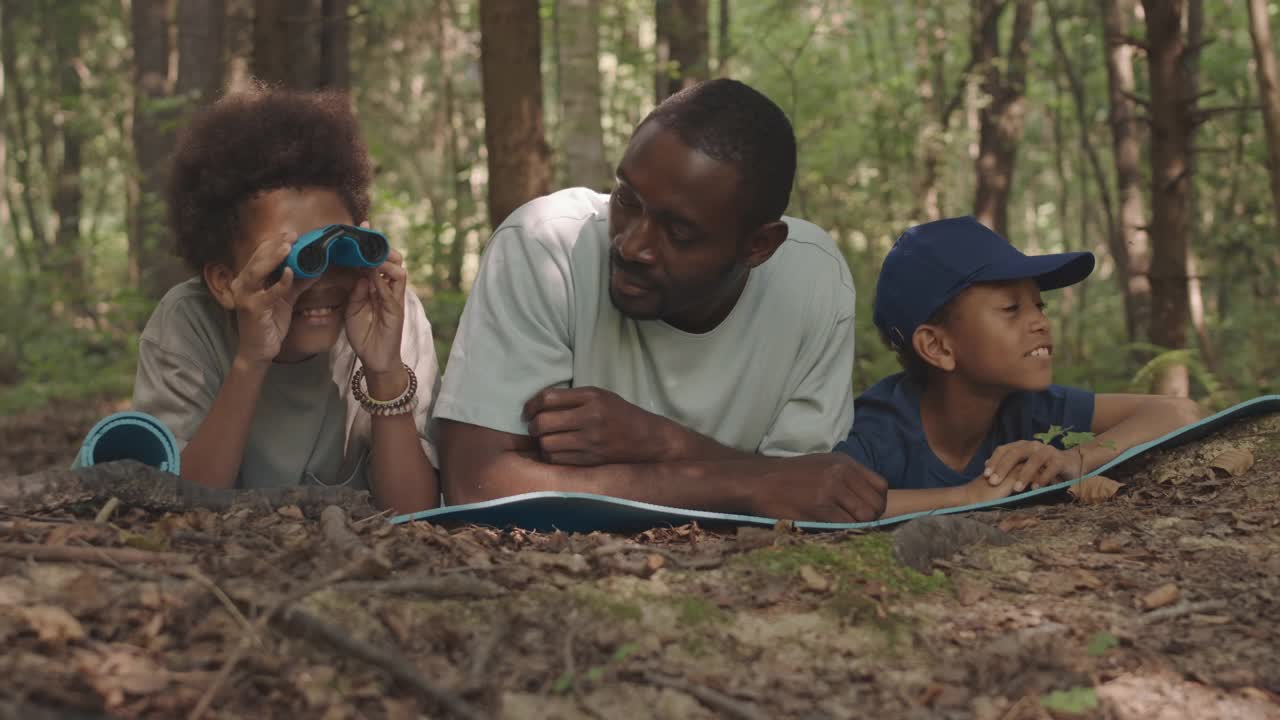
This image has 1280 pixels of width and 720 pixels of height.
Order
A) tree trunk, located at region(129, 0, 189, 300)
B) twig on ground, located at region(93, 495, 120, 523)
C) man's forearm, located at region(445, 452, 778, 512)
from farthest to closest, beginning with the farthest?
tree trunk, located at region(129, 0, 189, 300) → man's forearm, located at region(445, 452, 778, 512) → twig on ground, located at region(93, 495, 120, 523)

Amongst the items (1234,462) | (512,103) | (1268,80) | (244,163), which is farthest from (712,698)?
(1268,80)

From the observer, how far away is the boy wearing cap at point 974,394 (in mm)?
3699

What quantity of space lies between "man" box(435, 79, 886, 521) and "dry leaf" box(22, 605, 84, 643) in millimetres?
1316

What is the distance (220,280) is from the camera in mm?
3543

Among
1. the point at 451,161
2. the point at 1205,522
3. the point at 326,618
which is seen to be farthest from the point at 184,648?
the point at 451,161

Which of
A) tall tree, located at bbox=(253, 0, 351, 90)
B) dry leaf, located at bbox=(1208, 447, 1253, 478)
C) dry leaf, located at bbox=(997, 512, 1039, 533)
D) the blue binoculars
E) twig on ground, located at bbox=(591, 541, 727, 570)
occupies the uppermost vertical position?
tall tree, located at bbox=(253, 0, 351, 90)

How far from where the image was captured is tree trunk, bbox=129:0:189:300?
11117 millimetres

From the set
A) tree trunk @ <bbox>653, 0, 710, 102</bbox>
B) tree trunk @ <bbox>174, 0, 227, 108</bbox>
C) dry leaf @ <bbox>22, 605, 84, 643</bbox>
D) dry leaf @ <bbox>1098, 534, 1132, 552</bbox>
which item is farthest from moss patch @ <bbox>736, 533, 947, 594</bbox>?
tree trunk @ <bbox>174, 0, 227, 108</bbox>

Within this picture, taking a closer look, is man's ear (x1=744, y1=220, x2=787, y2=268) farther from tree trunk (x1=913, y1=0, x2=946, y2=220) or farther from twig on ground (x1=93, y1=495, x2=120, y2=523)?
tree trunk (x1=913, y1=0, x2=946, y2=220)

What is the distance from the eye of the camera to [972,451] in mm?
4055

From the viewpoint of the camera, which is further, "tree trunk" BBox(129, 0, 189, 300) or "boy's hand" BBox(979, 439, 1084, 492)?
"tree trunk" BBox(129, 0, 189, 300)

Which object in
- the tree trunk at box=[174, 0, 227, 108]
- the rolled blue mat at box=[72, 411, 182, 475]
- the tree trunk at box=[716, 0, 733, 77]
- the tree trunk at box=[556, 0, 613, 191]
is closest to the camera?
the rolled blue mat at box=[72, 411, 182, 475]

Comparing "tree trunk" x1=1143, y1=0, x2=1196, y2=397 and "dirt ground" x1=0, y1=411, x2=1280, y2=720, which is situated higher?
"tree trunk" x1=1143, y1=0, x2=1196, y2=397

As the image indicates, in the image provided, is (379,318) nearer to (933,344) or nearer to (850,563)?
(850,563)
